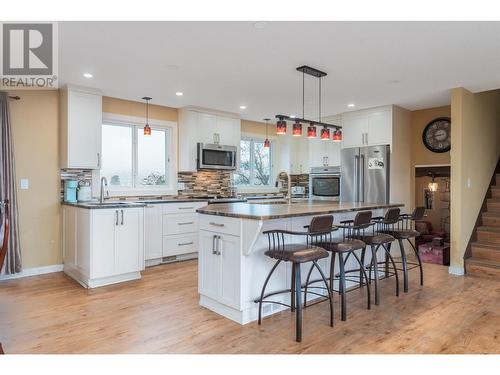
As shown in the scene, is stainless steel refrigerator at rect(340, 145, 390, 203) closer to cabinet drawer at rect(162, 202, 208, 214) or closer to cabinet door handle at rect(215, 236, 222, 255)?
cabinet drawer at rect(162, 202, 208, 214)

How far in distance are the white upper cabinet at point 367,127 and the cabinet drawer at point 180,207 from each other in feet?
9.11

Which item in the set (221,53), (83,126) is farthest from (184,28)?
(83,126)

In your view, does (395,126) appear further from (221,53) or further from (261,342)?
(261,342)

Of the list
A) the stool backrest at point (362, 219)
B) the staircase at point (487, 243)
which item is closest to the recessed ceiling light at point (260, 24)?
the stool backrest at point (362, 219)

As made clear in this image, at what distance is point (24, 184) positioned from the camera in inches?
167

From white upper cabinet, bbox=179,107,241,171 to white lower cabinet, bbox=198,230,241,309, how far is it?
259 centimetres

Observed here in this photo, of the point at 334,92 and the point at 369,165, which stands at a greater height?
the point at 334,92

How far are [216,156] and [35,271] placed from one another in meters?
3.05

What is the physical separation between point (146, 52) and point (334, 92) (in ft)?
8.38

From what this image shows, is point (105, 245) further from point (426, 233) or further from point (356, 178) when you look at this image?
point (426, 233)

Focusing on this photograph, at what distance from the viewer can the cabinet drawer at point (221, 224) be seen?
2.81 meters

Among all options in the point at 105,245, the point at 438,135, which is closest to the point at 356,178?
the point at 438,135

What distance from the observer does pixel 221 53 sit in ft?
10.6

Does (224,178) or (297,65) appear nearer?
(297,65)
